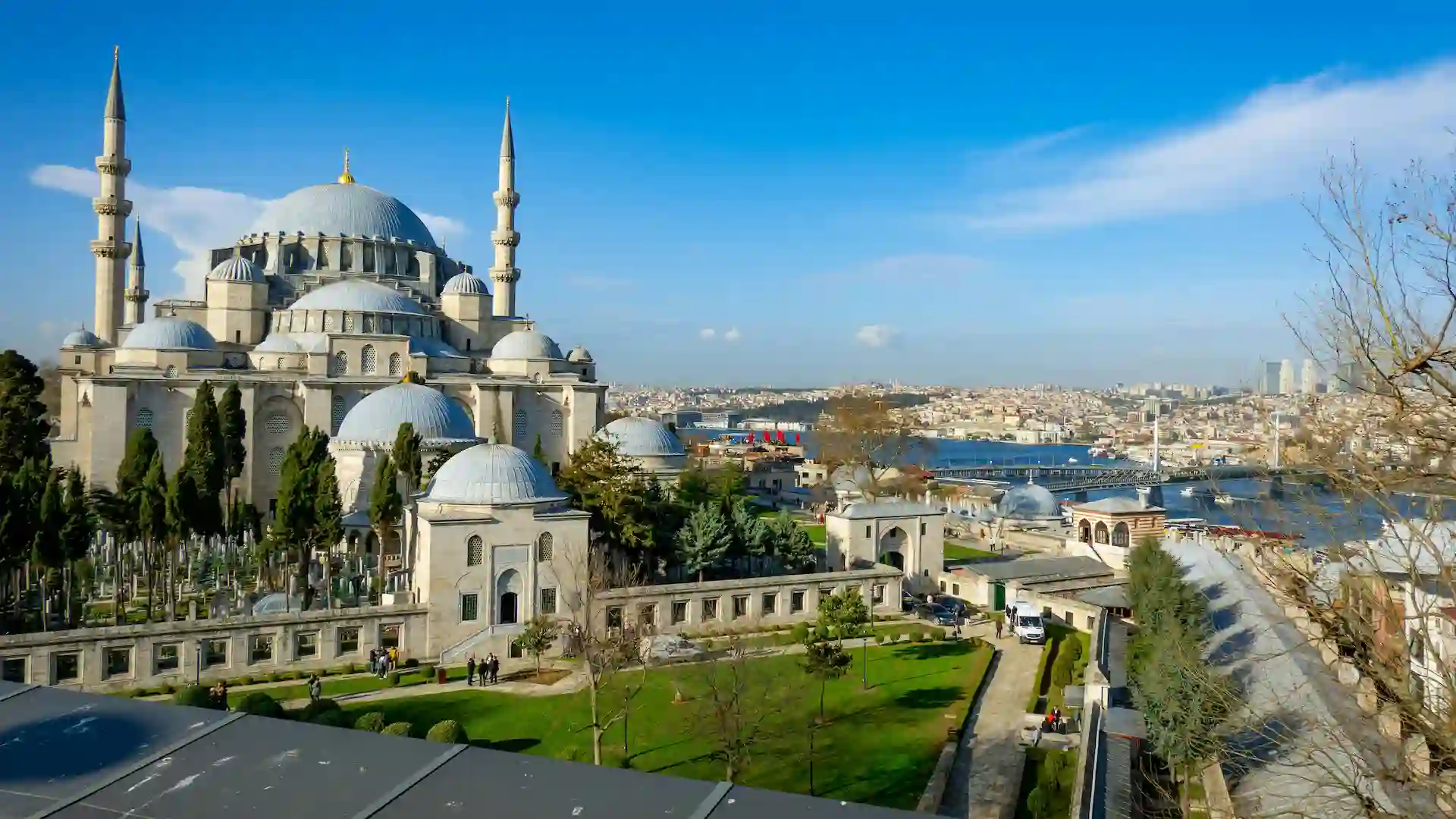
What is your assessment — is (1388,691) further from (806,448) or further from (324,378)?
(806,448)

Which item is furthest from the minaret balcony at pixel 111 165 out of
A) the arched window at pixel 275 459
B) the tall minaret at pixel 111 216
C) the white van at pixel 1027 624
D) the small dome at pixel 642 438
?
the white van at pixel 1027 624

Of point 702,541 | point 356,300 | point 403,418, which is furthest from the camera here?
point 356,300

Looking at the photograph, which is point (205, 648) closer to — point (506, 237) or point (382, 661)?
point (382, 661)

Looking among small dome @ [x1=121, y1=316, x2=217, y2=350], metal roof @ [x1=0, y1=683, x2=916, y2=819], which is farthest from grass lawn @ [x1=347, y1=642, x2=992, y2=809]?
small dome @ [x1=121, y1=316, x2=217, y2=350]

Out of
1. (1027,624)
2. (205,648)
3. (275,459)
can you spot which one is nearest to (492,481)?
(205,648)

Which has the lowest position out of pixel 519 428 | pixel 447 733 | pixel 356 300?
pixel 447 733

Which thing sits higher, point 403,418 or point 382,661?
point 403,418

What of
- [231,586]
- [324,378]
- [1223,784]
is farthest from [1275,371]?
[324,378]

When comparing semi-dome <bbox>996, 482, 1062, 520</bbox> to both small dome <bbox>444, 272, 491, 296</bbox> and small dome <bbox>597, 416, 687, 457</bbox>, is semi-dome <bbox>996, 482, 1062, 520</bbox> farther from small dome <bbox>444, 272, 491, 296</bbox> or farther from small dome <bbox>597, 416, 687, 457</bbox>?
small dome <bbox>444, 272, 491, 296</bbox>
